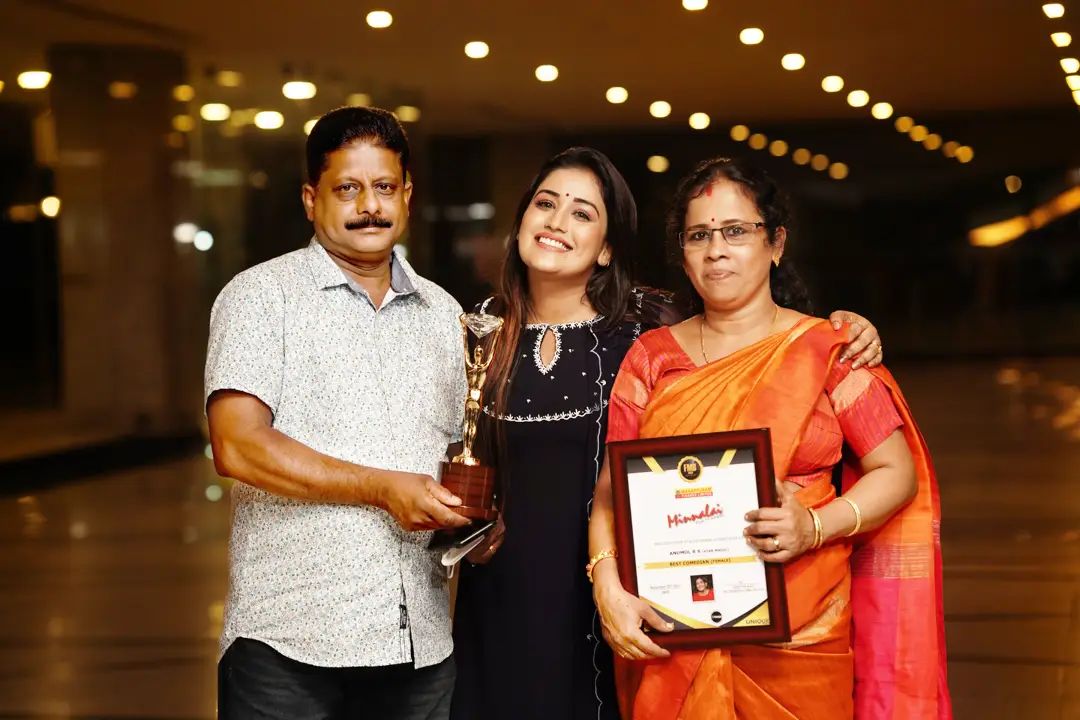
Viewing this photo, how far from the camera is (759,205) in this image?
7.82 feet

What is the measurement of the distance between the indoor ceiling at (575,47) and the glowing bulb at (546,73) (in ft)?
0.31

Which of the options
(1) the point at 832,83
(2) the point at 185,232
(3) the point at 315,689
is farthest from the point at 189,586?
(1) the point at 832,83

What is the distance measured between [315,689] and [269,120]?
38.0ft

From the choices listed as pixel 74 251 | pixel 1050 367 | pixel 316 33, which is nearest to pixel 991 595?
pixel 316 33

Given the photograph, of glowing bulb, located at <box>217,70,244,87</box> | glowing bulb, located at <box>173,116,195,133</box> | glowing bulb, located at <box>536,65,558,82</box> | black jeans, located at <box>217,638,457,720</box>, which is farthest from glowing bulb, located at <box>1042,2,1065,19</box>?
black jeans, located at <box>217,638,457,720</box>

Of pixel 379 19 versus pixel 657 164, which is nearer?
pixel 379 19

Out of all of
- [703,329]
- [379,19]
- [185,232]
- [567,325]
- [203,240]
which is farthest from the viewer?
[203,240]

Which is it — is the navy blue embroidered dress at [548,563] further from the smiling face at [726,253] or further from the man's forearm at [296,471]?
the man's forearm at [296,471]

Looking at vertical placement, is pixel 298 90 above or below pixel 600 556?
above

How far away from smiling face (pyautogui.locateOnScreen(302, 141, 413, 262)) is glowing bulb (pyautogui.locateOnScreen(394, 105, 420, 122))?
11030mm

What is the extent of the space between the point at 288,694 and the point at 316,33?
8711 mm

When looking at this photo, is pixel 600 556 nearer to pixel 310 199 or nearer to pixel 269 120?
pixel 310 199

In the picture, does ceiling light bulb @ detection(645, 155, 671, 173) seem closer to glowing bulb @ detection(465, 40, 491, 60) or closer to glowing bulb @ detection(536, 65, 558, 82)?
glowing bulb @ detection(536, 65, 558, 82)

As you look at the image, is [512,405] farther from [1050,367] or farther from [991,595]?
[1050,367]
